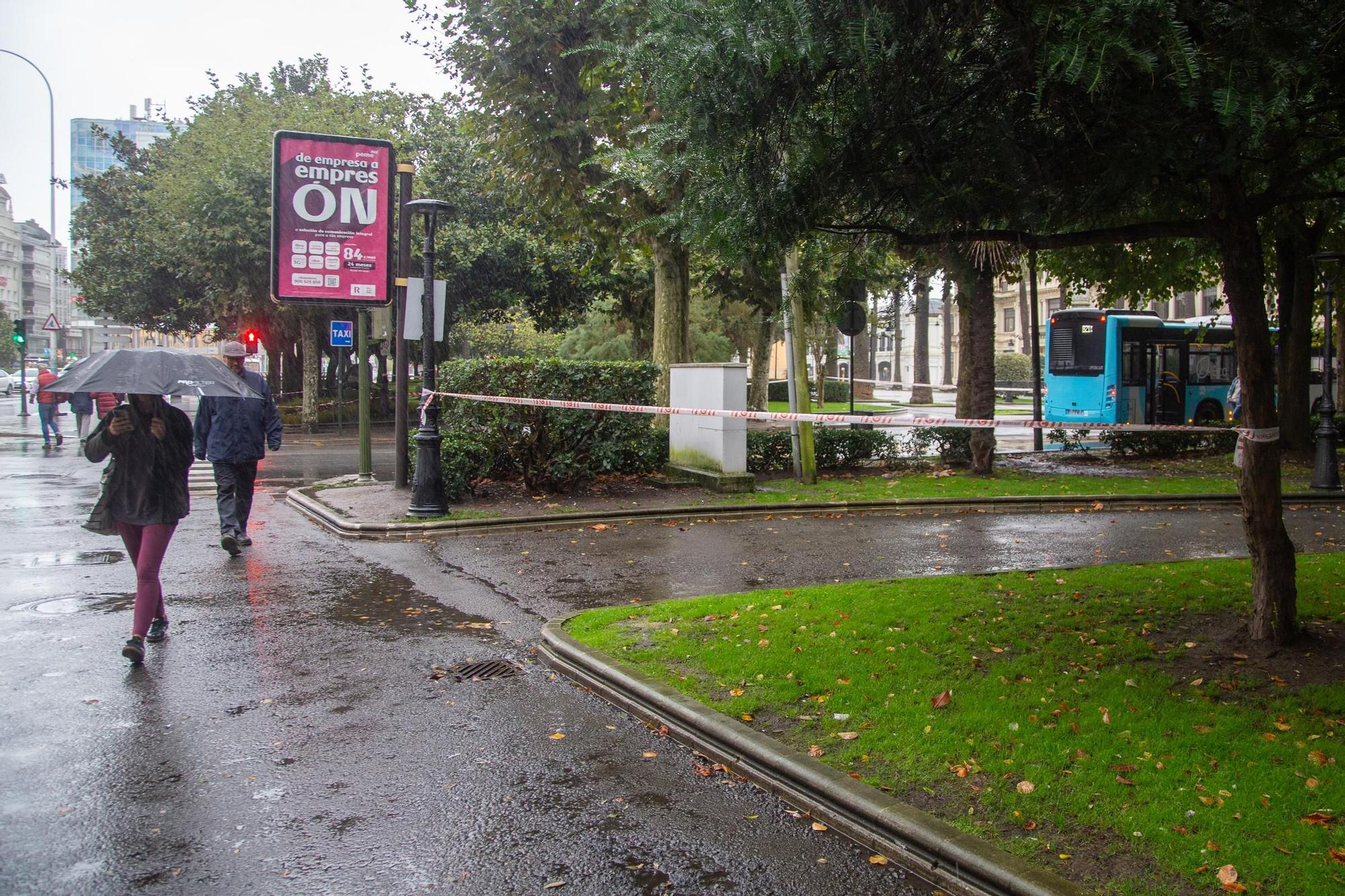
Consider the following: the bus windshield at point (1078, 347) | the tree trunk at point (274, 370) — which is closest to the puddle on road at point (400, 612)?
the bus windshield at point (1078, 347)

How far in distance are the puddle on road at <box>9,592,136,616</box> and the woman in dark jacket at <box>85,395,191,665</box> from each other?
4.11ft

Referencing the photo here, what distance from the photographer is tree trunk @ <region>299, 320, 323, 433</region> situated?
32.6 m

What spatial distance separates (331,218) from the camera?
49.5 feet

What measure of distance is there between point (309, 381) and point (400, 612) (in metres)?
26.3

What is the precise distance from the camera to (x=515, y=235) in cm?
3384

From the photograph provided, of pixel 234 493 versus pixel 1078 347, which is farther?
pixel 1078 347

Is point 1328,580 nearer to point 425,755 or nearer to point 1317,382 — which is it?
point 425,755

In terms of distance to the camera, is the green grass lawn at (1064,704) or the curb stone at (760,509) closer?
the green grass lawn at (1064,704)

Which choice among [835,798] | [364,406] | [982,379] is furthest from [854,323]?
[835,798]

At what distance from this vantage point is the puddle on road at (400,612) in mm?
7789

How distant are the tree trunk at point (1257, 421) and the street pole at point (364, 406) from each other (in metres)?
12.3

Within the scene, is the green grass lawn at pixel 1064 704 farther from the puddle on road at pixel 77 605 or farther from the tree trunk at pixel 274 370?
the tree trunk at pixel 274 370

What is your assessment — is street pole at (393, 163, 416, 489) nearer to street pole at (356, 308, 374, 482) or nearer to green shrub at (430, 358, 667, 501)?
green shrub at (430, 358, 667, 501)

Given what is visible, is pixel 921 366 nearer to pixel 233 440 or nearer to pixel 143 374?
pixel 233 440
